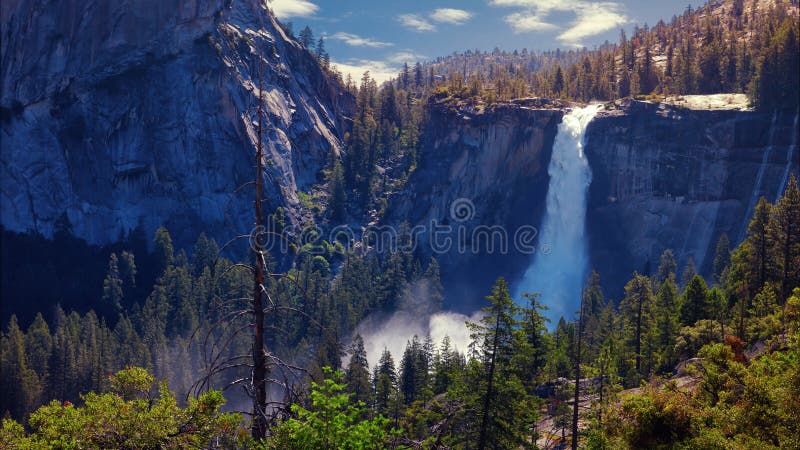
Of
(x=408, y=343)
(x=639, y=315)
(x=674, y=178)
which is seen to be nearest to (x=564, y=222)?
(x=674, y=178)

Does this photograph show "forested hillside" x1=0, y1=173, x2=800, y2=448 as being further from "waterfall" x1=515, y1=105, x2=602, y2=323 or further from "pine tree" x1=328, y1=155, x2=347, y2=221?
"waterfall" x1=515, y1=105, x2=602, y2=323

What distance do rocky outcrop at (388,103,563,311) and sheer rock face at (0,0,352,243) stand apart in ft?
81.8

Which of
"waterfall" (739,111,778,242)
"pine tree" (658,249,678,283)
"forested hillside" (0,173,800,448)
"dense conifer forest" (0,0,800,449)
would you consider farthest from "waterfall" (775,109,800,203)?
"pine tree" (658,249,678,283)

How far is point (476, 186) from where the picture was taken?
118 m

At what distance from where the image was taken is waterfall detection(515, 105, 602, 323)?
105m

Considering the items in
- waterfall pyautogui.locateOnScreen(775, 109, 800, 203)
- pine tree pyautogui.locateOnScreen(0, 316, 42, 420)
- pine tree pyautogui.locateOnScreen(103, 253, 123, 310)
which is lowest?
pine tree pyautogui.locateOnScreen(0, 316, 42, 420)

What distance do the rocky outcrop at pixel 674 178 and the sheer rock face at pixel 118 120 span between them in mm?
53293

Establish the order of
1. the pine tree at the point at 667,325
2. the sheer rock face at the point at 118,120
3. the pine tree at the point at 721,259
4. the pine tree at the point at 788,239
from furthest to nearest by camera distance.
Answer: the sheer rock face at the point at 118,120, the pine tree at the point at 721,259, the pine tree at the point at 667,325, the pine tree at the point at 788,239

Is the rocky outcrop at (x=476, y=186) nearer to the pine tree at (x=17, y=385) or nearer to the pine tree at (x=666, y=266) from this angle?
the pine tree at (x=666, y=266)

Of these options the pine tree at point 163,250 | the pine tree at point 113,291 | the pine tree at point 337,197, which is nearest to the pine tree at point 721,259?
the pine tree at point 337,197

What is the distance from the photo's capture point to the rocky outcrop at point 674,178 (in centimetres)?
8788

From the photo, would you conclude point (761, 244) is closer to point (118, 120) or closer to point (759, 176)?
point (759, 176)

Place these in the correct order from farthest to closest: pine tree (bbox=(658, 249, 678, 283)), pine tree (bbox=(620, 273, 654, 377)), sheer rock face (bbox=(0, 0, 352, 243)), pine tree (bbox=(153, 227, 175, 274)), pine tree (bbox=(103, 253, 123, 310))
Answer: sheer rock face (bbox=(0, 0, 352, 243)) → pine tree (bbox=(153, 227, 175, 274)) → pine tree (bbox=(103, 253, 123, 310)) → pine tree (bbox=(658, 249, 678, 283)) → pine tree (bbox=(620, 273, 654, 377))

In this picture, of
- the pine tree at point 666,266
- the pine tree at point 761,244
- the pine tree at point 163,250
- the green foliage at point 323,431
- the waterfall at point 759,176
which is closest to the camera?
the green foliage at point 323,431
